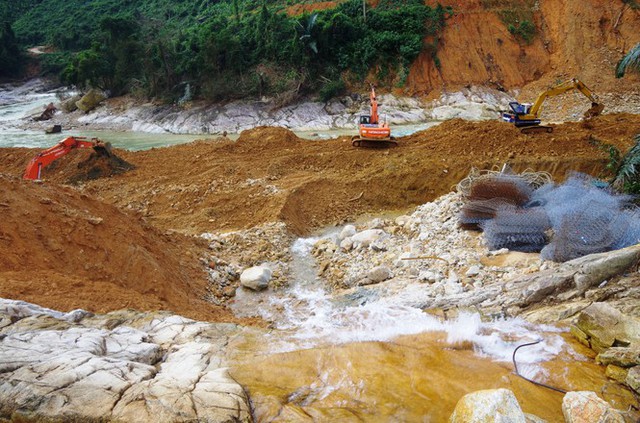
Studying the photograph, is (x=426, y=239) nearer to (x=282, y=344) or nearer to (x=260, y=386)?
(x=282, y=344)

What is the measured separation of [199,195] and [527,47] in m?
27.0

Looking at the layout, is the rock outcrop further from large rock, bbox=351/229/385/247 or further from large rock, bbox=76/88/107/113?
large rock, bbox=76/88/107/113

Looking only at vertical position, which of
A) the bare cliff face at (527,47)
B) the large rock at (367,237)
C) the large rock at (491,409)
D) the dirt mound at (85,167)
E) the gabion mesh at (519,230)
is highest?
the bare cliff face at (527,47)

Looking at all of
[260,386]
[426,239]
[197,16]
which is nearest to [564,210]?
[426,239]

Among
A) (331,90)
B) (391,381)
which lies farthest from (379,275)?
(331,90)

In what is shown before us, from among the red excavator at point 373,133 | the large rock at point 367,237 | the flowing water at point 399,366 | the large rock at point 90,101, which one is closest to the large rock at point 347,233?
the large rock at point 367,237

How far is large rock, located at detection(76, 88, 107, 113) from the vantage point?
30.2m

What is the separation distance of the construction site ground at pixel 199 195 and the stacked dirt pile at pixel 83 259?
0.06ft

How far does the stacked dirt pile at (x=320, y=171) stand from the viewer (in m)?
10.9

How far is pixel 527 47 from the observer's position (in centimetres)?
2892

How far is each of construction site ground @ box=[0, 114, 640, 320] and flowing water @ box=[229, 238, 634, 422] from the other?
221 cm

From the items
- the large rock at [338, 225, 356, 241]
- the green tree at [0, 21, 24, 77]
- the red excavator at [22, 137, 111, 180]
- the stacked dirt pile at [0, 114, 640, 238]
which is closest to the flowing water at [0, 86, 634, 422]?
the large rock at [338, 225, 356, 241]

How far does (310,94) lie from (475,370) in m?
25.0

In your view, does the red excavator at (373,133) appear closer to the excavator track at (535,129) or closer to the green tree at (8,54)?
the excavator track at (535,129)
